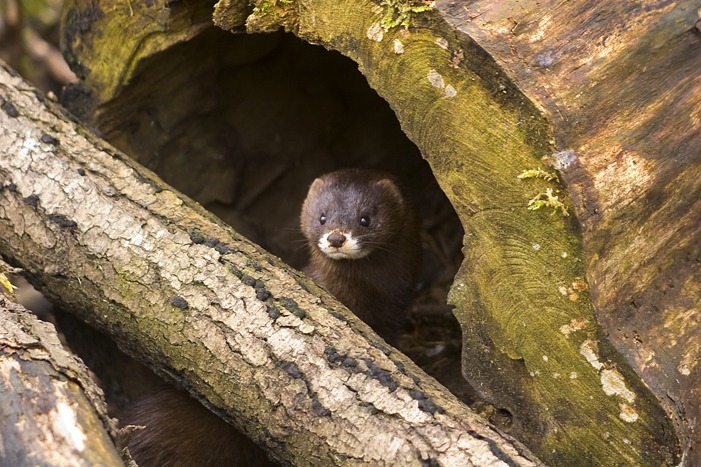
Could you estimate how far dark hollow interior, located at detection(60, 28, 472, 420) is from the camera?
198 inches

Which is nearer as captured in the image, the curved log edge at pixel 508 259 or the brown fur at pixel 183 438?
the curved log edge at pixel 508 259

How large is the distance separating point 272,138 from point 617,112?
3.22 meters

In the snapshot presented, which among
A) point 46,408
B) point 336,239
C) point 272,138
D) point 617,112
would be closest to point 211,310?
point 46,408

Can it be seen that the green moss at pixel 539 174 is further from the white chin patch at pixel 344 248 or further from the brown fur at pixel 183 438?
the brown fur at pixel 183 438

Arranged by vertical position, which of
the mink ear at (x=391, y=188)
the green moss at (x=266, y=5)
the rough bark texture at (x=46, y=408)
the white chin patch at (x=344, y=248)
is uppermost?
the mink ear at (x=391, y=188)

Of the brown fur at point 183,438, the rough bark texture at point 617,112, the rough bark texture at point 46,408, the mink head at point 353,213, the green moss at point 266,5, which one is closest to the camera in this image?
the rough bark texture at point 46,408

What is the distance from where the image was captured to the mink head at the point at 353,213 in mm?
4953

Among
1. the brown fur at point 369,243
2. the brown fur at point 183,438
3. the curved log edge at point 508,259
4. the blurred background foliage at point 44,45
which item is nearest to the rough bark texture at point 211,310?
the curved log edge at point 508,259

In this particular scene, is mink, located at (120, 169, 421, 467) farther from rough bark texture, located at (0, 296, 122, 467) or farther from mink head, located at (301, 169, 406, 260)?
rough bark texture, located at (0, 296, 122, 467)

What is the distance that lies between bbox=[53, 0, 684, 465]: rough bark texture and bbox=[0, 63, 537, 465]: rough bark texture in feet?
1.24

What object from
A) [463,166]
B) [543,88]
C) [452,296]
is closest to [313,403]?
[452,296]

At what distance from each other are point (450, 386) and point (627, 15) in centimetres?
234

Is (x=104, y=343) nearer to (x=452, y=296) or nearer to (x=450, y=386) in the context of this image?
(x=450, y=386)

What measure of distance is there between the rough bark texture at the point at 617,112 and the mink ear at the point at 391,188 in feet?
6.88
